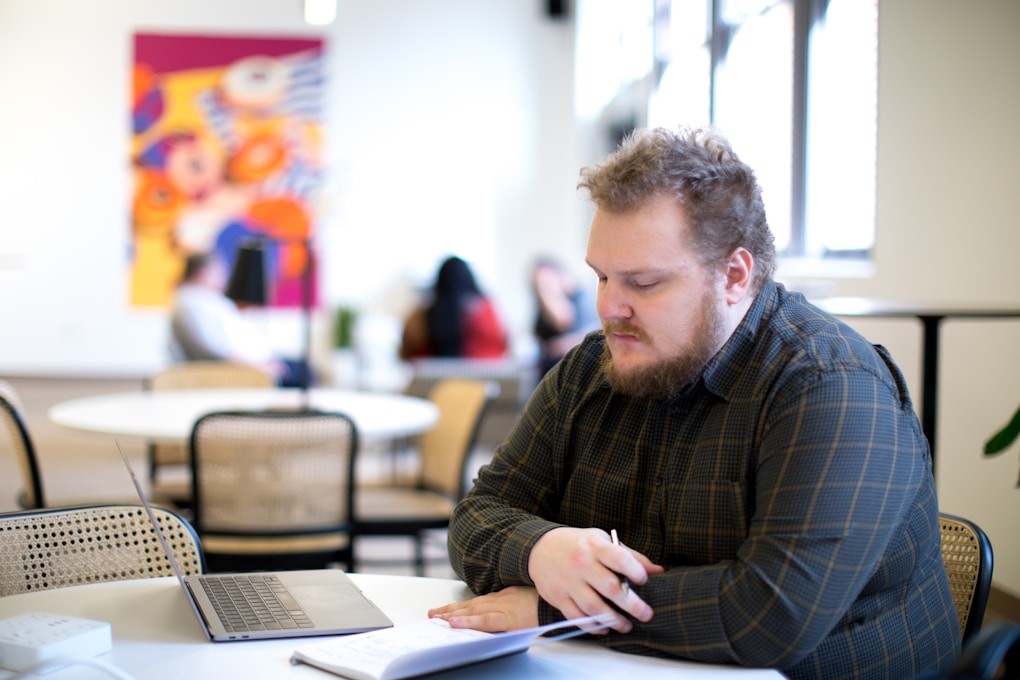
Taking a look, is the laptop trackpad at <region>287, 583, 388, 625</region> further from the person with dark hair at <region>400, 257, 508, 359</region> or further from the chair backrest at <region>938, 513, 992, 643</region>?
the person with dark hair at <region>400, 257, 508, 359</region>

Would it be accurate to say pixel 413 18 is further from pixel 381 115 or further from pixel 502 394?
pixel 502 394

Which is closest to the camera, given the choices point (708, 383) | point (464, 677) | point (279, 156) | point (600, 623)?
point (464, 677)

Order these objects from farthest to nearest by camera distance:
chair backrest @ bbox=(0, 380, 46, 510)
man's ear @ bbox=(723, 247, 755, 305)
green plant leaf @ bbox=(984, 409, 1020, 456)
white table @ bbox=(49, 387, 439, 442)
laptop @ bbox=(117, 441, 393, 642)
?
white table @ bbox=(49, 387, 439, 442)
chair backrest @ bbox=(0, 380, 46, 510)
green plant leaf @ bbox=(984, 409, 1020, 456)
man's ear @ bbox=(723, 247, 755, 305)
laptop @ bbox=(117, 441, 393, 642)

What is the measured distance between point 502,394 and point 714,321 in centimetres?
491

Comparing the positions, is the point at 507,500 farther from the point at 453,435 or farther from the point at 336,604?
the point at 453,435

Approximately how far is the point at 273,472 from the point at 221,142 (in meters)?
7.91

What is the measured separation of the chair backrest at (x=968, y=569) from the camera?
1537mm

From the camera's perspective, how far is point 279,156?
33.5 feet

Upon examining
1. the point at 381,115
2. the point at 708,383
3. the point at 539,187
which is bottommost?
the point at 708,383

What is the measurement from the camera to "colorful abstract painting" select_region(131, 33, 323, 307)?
399 inches

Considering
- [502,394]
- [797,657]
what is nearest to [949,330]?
[797,657]

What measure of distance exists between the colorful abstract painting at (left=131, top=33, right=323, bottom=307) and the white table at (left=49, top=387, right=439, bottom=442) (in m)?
6.15

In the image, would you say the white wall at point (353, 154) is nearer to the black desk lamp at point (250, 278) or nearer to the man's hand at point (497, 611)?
the black desk lamp at point (250, 278)

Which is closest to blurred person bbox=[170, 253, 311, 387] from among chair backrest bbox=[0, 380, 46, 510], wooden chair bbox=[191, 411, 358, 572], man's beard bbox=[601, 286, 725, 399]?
chair backrest bbox=[0, 380, 46, 510]
